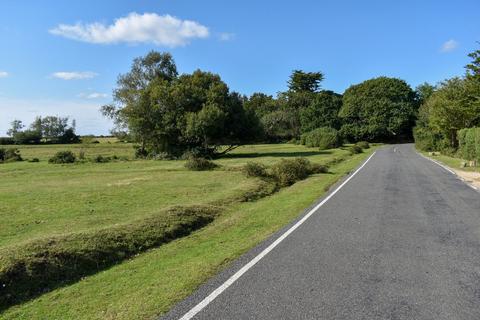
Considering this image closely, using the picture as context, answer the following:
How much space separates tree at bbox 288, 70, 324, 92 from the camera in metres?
112

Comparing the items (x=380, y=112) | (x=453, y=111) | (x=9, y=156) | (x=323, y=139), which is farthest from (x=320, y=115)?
(x=9, y=156)

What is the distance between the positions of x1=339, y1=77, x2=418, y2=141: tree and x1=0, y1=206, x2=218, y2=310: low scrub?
84.8 meters

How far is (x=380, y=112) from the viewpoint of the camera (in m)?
91.9

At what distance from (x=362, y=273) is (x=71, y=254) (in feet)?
19.3

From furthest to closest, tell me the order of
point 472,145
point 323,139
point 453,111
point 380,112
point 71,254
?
point 380,112 < point 323,139 < point 453,111 < point 472,145 < point 71,254

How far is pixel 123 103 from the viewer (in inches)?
2151

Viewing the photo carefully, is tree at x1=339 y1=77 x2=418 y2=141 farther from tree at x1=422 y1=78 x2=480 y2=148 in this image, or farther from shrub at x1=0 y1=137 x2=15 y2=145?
shrub at x1=0 y1=137 x2=15 y2=145

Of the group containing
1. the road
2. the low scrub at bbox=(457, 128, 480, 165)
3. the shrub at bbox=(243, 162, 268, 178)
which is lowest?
the road

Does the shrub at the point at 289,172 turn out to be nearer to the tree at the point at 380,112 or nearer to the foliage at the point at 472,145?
the foliage at the point at 472,145

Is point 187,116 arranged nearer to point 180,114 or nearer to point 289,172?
point 180,114

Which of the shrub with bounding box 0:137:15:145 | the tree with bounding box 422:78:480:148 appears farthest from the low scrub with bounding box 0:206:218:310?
the shrub with bounding box 0:137:15:145

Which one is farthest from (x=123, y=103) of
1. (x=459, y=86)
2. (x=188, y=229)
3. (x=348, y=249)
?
(x=348, y=249)

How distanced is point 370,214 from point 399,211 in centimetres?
103

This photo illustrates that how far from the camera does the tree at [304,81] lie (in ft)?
369
